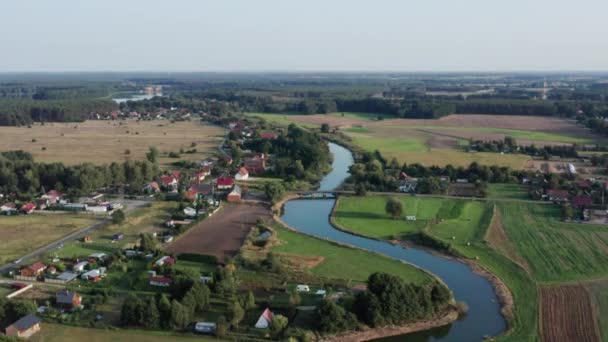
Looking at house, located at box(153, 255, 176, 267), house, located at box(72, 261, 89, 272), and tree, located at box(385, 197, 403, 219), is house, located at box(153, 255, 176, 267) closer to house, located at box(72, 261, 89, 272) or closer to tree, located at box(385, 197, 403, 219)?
house, located at box(72, 261, 89, 272)

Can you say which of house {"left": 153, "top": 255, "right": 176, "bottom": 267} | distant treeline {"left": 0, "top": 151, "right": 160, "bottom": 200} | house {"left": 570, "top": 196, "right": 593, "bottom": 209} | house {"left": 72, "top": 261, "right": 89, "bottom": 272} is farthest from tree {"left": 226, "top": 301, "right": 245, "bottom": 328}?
house {"left": 570, "top": 196, "right": 593, "bottom": 209}

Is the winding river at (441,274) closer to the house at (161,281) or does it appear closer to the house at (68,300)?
the house at (161,281)

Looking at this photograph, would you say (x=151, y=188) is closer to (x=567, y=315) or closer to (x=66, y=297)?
(x=66, y=297)

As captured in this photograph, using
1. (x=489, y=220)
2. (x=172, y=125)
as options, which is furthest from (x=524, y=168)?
(x=172, y=125)

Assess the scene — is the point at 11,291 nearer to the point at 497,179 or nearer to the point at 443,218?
the point at 443,218

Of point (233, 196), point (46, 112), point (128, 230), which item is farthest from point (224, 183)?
point (46, 112)
